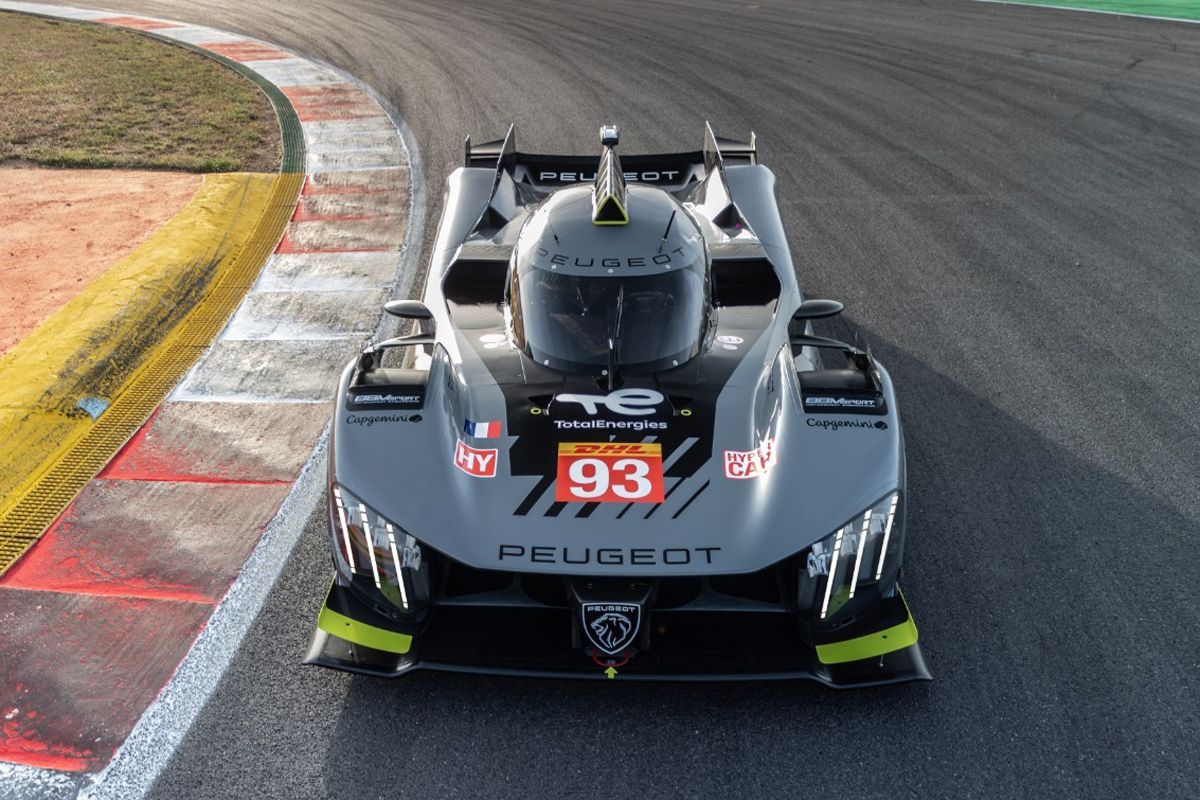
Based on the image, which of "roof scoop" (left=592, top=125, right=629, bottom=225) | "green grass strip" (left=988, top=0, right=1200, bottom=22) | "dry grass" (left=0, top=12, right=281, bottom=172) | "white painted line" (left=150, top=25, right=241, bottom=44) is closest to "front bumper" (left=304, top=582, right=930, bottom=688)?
"roof scoop" (left=592, top=125, right=629, bottom=225)

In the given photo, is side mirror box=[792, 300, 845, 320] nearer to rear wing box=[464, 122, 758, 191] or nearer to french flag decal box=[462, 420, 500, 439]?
french flag decal box=[462, 420, 500, 439]

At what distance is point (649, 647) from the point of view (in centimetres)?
392

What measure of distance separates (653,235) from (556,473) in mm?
1898

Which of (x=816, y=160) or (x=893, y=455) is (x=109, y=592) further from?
(x=816, y=160)

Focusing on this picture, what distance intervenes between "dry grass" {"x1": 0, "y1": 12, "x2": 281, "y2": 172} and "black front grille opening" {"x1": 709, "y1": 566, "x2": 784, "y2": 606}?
8133 millimetres

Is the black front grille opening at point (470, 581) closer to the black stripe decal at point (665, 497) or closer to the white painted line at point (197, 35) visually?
the black stripe decal at point (665, 497)

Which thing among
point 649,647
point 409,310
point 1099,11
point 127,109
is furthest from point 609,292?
point 1099,11

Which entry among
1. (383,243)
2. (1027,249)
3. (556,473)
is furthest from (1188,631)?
(383,243)

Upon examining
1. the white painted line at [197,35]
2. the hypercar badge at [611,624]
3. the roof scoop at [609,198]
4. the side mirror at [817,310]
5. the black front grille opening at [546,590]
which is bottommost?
the white painted line at [197,35]

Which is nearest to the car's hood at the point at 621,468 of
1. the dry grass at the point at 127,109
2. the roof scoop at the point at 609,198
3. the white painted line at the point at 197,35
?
the roof scoop at the point at 609,198

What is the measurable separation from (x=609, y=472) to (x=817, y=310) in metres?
1.77

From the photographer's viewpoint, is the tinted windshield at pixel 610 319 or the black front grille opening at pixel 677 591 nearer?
the black front grille opening at pixel 677 591

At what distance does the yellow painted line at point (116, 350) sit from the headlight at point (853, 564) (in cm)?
385

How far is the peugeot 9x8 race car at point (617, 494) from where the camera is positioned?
12.8 ft
